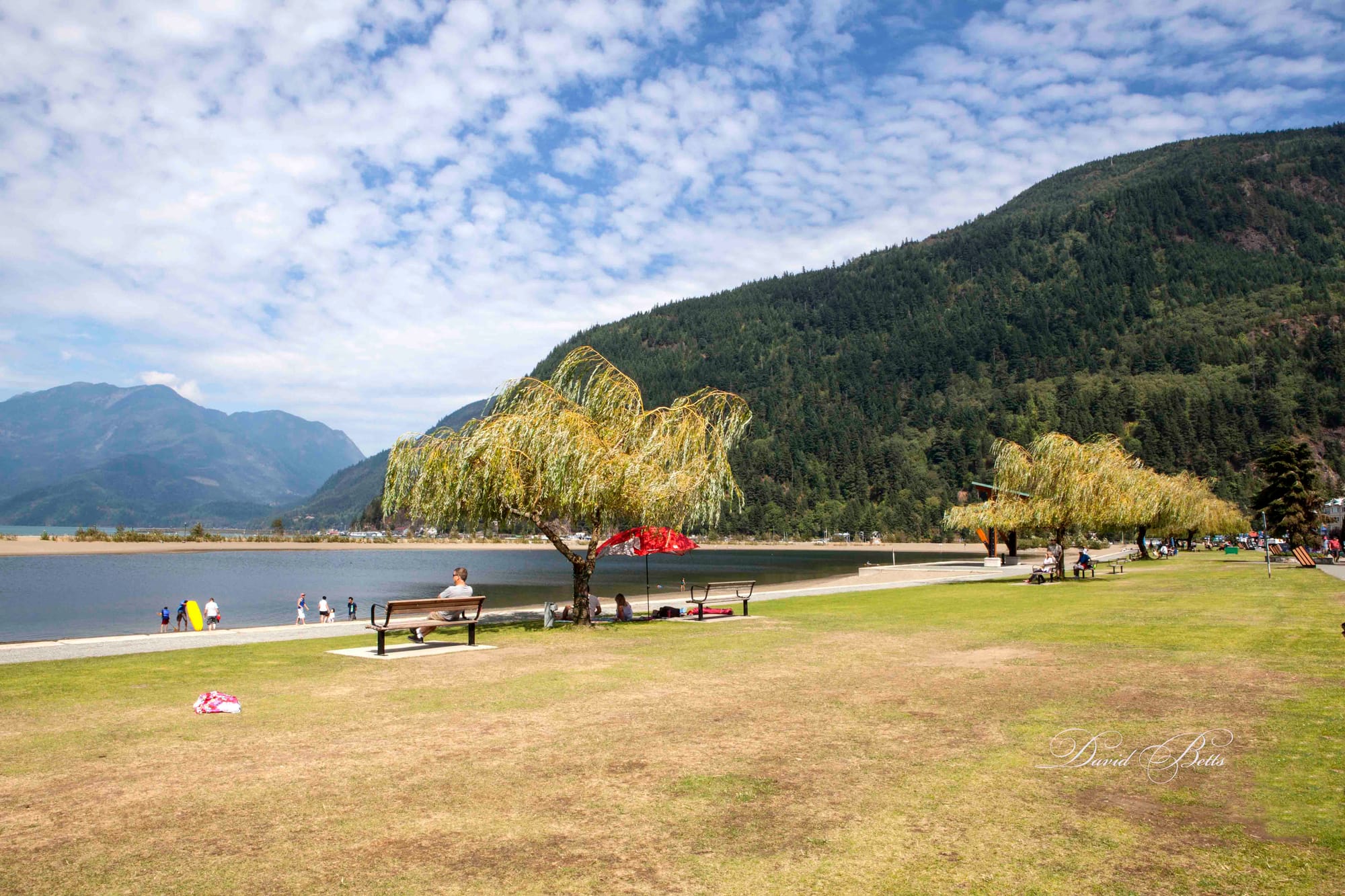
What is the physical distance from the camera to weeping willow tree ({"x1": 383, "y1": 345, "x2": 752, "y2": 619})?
19.2 meters

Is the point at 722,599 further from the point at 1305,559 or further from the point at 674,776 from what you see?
the point at 1305,559

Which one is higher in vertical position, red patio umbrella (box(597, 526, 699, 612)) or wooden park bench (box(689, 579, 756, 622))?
red patio umbrella (box(597, 526, 699, 612))

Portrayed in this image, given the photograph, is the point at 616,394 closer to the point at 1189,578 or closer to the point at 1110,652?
the point at 1110,652

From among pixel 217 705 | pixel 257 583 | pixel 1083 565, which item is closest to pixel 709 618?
pixel 217 705

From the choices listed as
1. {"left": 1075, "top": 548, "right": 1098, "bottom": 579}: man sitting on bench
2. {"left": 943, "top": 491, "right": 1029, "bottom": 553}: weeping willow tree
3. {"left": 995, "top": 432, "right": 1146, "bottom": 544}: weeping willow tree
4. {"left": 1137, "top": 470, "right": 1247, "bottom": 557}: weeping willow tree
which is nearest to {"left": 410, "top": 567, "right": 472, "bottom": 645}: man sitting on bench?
{"left": 1075, "top": 548, "right": 1098, "bottom": 579}: man sitting on bench

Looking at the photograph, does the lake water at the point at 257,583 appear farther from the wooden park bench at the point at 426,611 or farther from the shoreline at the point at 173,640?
the wooden park bench at the point at 426,611

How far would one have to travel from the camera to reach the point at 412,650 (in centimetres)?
1575

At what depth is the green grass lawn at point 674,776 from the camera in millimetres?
5191

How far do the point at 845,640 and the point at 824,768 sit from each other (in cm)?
963

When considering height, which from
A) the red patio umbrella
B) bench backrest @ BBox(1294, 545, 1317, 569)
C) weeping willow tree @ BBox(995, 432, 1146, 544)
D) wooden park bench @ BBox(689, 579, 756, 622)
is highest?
weeping willow tree @ BBox(995, 432, 1146, 544)

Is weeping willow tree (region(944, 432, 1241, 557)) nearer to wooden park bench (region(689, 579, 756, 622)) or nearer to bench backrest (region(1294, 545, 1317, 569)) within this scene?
bench backrest (region(1294, 545, 1317, 569))

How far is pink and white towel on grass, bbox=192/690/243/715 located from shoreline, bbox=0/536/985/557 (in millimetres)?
119857

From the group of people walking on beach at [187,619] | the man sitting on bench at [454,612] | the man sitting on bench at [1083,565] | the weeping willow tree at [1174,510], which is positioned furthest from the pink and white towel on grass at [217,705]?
the weeping willow tree at [1174,510]

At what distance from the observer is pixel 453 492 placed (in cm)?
1947
